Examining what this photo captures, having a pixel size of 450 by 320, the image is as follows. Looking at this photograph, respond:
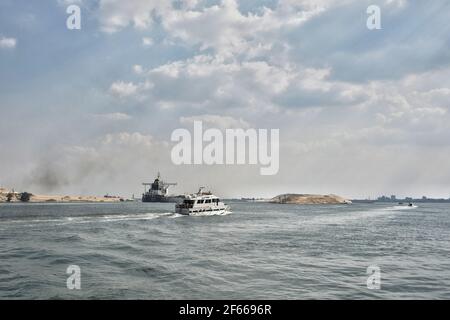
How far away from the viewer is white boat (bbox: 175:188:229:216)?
93.8 m

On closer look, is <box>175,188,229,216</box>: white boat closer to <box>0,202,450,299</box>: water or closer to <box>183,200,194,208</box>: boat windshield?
<box>183,200,194,208</box>: boat windshield

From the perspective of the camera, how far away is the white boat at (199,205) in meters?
93.8

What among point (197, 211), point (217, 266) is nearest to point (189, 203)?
point (197, 211)

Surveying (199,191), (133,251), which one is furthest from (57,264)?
(199,191)

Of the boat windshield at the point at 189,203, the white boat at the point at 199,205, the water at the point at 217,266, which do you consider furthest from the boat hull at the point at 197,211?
the water at the point at 217,266

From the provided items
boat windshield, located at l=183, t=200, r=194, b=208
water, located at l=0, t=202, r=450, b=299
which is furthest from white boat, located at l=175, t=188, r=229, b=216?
water, located at l=0, t=202, r=450, b=299

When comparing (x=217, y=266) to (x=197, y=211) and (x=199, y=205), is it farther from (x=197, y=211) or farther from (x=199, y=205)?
(x=199, y=205)

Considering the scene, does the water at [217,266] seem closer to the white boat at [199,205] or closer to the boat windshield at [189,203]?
the white boat at [199,205]

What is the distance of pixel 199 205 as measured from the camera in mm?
95375
